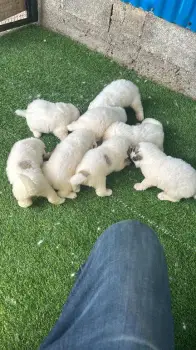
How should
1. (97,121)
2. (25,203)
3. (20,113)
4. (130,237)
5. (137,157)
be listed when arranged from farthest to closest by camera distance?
(20,113), (97,121), (137,157), (25,203), (130,237)

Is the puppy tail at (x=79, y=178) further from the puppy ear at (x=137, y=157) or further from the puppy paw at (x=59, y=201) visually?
the puppy ear at (x=137, y=157)

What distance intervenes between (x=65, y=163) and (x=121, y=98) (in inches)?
27.8

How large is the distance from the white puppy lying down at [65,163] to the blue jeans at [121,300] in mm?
769

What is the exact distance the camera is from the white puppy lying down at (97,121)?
84.4 inches

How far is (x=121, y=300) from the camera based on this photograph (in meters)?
0.91

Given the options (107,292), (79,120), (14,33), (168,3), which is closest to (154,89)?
(168,3)

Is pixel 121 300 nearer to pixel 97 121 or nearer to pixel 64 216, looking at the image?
pixel 64 216

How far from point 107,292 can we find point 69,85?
195 cm

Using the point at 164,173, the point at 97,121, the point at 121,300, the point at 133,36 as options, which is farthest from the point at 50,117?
the point at 121,300

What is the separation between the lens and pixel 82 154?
6.52 ft

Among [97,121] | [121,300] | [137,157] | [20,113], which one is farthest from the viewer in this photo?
[20,113]

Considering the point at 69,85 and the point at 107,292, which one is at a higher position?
the point at 107,292

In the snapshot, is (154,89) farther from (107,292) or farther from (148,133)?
(107,292)

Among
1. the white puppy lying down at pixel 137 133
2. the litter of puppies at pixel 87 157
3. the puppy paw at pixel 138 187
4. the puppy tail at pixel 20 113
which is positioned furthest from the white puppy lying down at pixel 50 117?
the puppy paw at pixel 138 187
